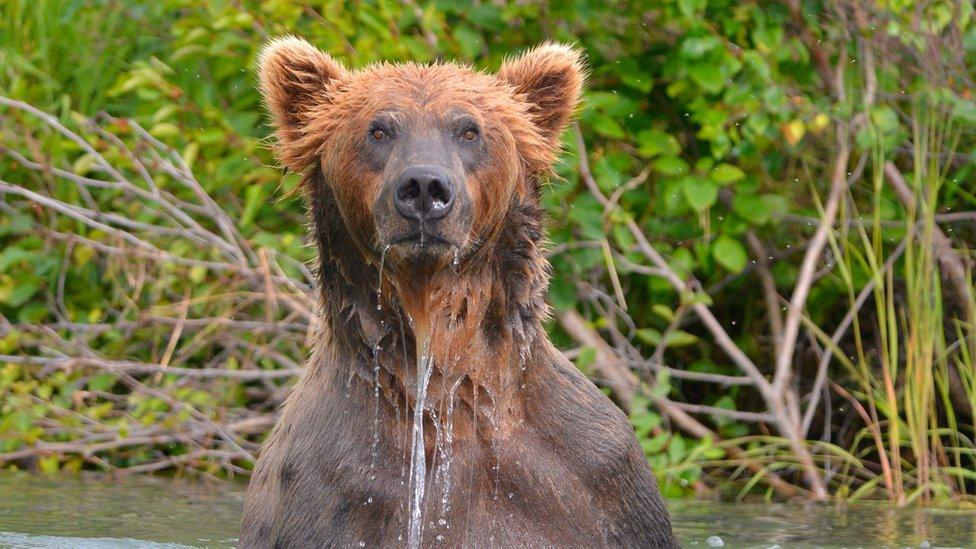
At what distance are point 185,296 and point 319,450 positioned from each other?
3754mm

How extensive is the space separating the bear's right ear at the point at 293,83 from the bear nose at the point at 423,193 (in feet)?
2.32

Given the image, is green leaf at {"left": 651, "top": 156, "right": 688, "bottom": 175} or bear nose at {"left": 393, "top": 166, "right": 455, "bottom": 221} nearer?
bear nose at {"left": 393, "top": 166, "right": 455, "bottom": 221}

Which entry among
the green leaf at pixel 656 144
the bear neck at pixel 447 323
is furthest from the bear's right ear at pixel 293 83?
the green leaf at pixel 656 144

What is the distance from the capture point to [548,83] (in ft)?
13.9

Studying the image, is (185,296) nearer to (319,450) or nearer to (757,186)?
(757,186)

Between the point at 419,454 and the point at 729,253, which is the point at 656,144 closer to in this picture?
the point at 729,253

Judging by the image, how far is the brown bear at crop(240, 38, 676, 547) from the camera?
3.65 m

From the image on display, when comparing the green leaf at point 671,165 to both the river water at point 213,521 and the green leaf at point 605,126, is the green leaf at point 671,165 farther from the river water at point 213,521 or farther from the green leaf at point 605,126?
the river water at point 213,521

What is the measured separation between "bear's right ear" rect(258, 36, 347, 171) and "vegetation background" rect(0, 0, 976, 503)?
240cm

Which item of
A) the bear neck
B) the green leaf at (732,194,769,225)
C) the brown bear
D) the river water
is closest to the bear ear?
the brown bear

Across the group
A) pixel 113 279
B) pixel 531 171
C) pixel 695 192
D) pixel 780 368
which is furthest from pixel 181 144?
pixel 531 171

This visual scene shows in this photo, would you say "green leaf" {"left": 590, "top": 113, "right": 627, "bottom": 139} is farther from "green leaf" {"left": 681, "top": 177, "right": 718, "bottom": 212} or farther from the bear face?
the bear face

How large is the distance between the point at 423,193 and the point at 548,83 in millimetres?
912

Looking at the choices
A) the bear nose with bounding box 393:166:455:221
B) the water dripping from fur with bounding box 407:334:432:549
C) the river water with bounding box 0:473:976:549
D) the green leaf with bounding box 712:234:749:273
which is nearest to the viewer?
the bear nose with bounding box 393:166:455:221
